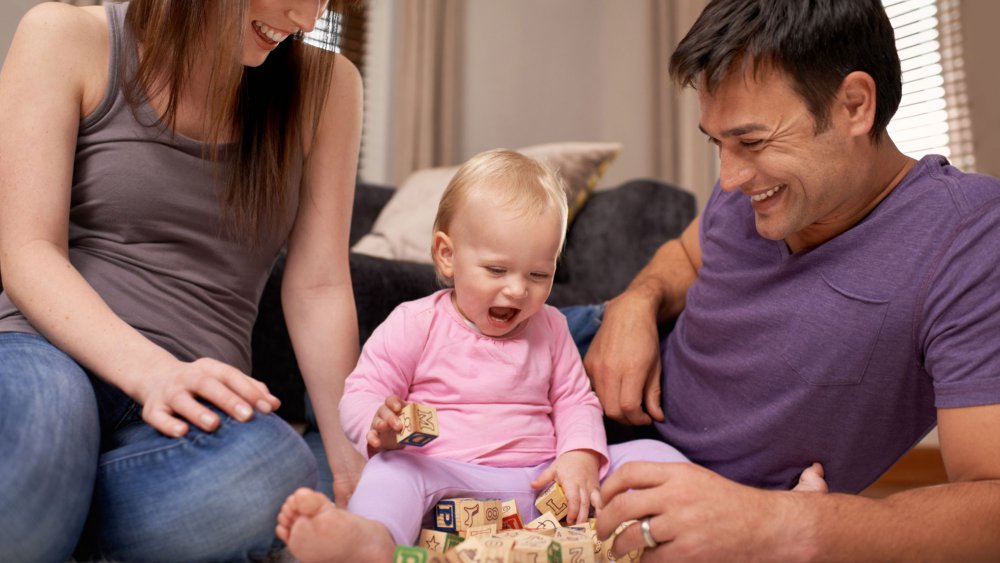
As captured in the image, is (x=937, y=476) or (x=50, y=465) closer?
(x=50, y=465)

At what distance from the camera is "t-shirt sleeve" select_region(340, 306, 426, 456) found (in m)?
1.18

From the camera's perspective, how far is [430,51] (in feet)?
13.0

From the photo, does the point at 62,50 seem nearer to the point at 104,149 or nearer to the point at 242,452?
the point at 104,149

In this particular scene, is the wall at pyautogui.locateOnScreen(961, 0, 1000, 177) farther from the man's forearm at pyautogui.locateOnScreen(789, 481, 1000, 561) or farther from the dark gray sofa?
the man's forearm at pyautogui.locateOnScreen(789, 481, 1000, 561)

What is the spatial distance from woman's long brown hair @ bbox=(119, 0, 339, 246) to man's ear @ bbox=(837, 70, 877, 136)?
2.52ft

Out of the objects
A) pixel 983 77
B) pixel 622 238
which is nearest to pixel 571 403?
pixel 622 238

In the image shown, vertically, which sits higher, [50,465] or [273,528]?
[50,465]

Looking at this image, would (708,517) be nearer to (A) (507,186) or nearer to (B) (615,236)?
(A) (507,186)

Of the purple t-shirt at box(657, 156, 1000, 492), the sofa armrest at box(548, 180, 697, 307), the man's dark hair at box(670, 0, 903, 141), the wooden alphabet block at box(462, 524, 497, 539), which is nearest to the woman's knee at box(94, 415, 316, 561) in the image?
the wooden alphabet block at box(462, 524, 497, 539)

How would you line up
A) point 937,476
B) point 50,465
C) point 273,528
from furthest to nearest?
point 937,476 < point 273,528 < point 50,465

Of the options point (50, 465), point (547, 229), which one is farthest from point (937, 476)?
point (50, 465)

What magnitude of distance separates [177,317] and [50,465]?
1.12 ft

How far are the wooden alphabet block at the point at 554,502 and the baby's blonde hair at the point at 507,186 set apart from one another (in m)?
0.36

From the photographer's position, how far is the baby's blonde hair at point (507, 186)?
1273mm
